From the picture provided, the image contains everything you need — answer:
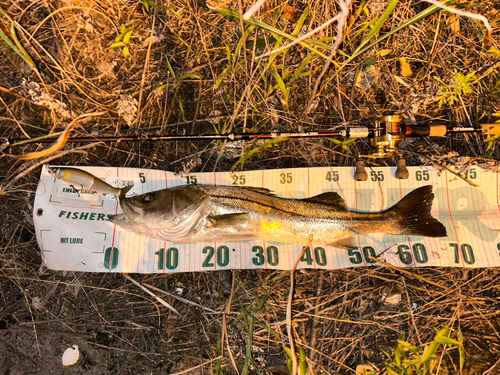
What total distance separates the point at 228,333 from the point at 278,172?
180cm

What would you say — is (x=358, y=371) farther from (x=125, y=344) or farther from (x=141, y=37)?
(x=141, y=37)

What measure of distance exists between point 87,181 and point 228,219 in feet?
4.77

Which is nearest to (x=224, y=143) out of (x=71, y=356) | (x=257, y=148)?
(x=257, y=148)

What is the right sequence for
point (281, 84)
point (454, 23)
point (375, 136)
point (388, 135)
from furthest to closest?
point (454, 23) < point (281, 84) < point (375, 136) < point (388, 135)

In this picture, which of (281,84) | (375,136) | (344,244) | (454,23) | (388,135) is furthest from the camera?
(454,23)

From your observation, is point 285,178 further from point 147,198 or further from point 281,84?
point 147,198

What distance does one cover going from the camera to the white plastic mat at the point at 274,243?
3340 millimetres

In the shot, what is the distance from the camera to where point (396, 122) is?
121 inches

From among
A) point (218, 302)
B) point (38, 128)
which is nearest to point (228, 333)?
point (218, 302)

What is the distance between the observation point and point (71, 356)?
10.9 ft

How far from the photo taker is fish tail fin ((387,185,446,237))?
3.35 m

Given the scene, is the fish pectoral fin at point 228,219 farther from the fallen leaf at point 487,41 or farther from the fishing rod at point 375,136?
the fallen leaf at point 487,41

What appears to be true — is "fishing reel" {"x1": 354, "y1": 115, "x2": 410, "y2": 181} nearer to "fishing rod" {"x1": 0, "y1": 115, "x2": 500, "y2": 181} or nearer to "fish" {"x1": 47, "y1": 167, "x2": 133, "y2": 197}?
"fishing rod" {"x1": 0, "y1": 115, "x2": 500, "y2": 181}

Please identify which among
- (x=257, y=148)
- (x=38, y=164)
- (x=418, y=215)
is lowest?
(x=418, y=215)
